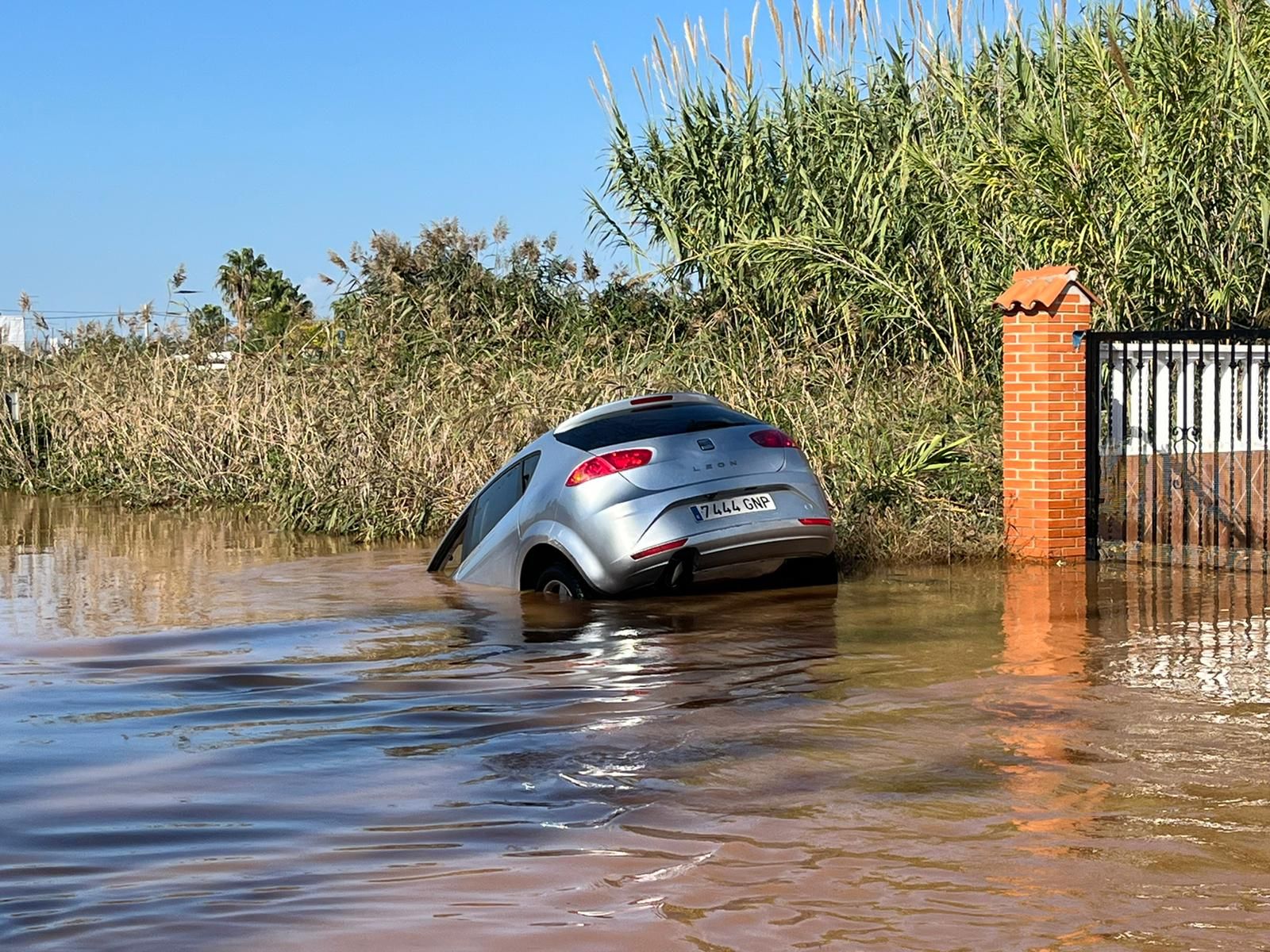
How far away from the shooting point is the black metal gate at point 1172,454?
1286 centimetres

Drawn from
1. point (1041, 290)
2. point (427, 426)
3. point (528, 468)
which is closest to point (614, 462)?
point (528, 468)

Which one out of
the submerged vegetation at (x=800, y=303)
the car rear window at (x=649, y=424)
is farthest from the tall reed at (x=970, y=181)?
the car rear window at (x=649, y=424)

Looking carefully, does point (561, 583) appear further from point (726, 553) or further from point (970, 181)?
point (970, 181)

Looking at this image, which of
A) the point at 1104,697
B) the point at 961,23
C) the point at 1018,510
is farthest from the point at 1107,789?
the point at 961,23

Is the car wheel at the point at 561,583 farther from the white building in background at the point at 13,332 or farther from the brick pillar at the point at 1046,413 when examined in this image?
A: the white building in background at the point at 13,332

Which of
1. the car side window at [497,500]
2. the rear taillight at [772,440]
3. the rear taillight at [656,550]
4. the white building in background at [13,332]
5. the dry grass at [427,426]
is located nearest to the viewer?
the rear taillight at [656,550]

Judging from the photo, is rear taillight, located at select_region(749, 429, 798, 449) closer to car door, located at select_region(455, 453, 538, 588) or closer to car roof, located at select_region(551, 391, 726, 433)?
car roof, located at select_region(551, 391, 726, 433)

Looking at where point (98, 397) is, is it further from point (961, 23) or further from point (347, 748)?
point (347, 748)

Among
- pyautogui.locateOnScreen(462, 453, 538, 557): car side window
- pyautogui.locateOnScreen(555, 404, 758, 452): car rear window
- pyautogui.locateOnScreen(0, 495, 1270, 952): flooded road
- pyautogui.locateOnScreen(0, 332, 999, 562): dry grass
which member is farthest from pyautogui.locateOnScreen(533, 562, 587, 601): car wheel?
pyautogui.locateOnScreen(0, 332, 999, 562): dry grass

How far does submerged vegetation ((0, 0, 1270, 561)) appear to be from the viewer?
14.2m

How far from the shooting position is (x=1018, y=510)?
1309cm

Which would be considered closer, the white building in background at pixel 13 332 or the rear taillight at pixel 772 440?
the rear taillight at pixel 772 440

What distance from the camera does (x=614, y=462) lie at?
33.2 feet

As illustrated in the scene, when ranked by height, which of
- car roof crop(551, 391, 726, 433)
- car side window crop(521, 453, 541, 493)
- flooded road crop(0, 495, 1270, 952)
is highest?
car roof crop(551, 391, 726, 433)
